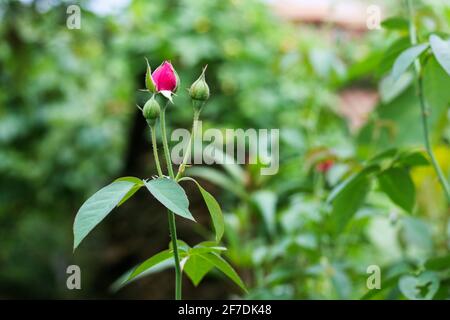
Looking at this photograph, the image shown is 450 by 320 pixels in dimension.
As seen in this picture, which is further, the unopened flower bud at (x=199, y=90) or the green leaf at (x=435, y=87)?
the green leaf at (x=435, y=87)

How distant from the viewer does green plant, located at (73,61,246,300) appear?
0.40 metres

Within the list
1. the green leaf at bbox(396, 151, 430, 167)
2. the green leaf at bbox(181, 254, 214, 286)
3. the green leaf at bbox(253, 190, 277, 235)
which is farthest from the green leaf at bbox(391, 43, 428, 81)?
the green leaf at bbox(253, 190, 277, 235)

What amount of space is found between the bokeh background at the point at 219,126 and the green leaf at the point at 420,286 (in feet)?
0.16

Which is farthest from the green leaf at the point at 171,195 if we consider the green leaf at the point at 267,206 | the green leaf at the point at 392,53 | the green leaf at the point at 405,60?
the green leaf at the point at 267,206

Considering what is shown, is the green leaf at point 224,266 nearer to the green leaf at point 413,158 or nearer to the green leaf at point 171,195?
the green leaf at point 171,195

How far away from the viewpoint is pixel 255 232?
1313mm

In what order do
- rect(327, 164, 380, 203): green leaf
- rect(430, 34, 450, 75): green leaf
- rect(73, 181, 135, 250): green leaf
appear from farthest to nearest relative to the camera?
rect(327, 164, 380, 203): green leaf < rect(430, 34, 450, 75): green leaf < rect(73, 181, 135, 250): green leaf

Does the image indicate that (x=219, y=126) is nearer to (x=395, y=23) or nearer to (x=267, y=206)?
(x=267, y=206)

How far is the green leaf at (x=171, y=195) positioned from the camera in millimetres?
400

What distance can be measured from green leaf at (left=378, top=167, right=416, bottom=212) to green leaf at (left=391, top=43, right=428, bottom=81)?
0.15m

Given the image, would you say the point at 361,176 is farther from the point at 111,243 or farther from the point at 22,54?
the point at 22,54

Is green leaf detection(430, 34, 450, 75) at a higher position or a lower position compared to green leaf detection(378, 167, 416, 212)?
higher

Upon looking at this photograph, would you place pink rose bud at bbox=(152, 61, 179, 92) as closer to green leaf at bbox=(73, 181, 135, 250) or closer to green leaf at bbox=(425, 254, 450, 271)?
green leaf at bbox=(73, 181, 135, 250)
